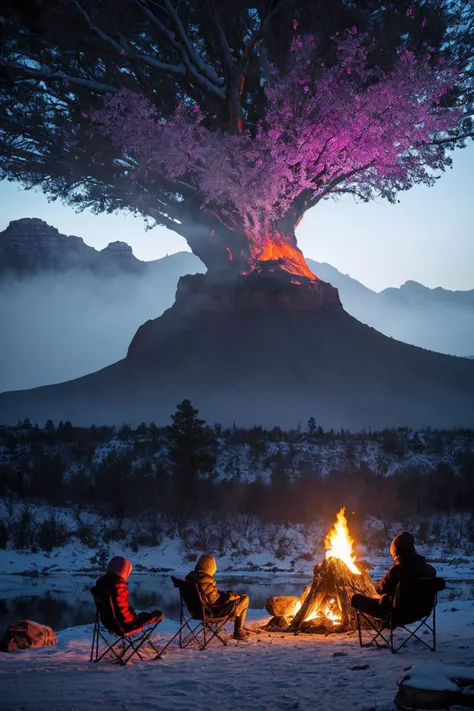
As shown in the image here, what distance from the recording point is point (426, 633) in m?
8.12

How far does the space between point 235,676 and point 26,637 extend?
3.08m

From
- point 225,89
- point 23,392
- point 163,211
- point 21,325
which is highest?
point 21,325

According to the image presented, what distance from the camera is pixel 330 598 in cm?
931

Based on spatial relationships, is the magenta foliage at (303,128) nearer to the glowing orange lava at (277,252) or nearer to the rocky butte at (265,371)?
the glowing orange lava at (277,252)

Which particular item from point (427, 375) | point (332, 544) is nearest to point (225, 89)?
point (427, 375)

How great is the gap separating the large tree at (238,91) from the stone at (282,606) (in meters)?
16.4

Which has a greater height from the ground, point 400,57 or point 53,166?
point 400,57

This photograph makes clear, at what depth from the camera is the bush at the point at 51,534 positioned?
49.8ft

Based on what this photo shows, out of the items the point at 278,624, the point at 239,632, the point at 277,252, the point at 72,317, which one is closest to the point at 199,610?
the point at 239,632

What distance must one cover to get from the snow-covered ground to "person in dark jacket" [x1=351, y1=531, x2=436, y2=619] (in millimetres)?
426

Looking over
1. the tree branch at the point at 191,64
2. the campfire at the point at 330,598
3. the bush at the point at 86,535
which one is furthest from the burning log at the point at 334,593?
the tree branch at the point at 191,64

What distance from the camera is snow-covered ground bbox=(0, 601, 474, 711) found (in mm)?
5469

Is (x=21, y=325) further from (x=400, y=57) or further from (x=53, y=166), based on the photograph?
(x=400, y=57)

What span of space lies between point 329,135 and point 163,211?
8362 millimetres
